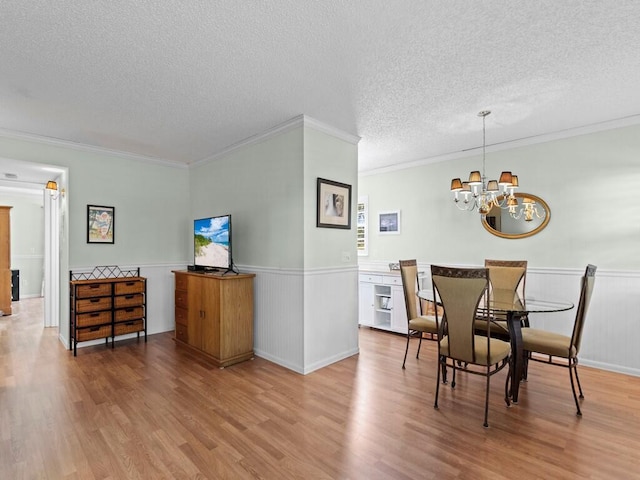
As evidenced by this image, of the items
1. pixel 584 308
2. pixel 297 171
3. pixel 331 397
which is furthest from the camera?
pixel 297 171

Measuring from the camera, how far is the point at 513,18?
1.93 metres

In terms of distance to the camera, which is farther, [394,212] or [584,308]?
[394,212]

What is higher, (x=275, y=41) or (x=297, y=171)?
(x=275, y=41)

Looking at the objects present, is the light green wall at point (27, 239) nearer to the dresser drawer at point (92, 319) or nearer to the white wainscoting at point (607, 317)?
the dresser drawer at point (92, 319)

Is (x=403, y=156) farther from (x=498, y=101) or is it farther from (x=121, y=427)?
(x=121, y=427)

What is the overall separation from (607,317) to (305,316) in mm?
3211

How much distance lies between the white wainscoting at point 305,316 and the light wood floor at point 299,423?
18cm

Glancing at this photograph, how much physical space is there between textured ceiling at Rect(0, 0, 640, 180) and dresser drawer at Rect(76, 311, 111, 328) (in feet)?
7.08

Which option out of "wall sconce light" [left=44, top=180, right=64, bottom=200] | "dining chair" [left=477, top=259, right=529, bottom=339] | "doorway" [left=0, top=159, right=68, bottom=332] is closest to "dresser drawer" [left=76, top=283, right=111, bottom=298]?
"doorway" [left=0, top=159, right=68, bottom=332]

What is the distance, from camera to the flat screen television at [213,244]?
393 centimetres

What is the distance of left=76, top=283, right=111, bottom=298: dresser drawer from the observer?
Answer: 13.2ft

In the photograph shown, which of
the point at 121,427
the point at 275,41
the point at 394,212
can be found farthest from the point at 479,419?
the point at 394,212

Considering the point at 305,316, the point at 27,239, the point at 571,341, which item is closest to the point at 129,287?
the point at 305,316

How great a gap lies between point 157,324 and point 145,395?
7.46ft
